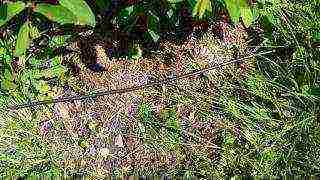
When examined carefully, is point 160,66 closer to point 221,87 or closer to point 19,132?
point 221,87

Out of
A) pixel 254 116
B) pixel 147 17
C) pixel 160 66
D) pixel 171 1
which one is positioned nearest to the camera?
pixel 171 1

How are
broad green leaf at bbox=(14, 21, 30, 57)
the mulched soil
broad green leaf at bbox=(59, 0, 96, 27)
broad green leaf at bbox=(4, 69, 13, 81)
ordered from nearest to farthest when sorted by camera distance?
broad green leaf at bbox=(59, 0, 96, 27) < broad green leaf at bbox=(14, 21, 30, 57) < broad green leaf at bbox=(4, 69, 13, 81) < the mulched soil

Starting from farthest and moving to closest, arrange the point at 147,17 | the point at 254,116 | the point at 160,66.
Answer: the point at 160,66, the point at 254,116, the point at 147,17

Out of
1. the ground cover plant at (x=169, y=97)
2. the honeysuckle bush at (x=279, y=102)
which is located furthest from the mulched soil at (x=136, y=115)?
the honeysuckle bush at (x=279, y=102)

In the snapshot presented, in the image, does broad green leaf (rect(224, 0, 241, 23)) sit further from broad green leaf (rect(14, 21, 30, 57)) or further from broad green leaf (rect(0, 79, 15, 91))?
broad green leaf (rect(0, 79, 15, 91))

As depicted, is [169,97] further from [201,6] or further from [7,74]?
[201,6]

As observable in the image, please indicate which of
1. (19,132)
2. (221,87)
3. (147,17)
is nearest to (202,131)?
(221,87)

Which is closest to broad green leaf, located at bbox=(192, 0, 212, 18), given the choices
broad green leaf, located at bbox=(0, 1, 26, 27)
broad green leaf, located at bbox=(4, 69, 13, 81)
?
broad green leaf, located at bbox=(0, 1, 26, 27)

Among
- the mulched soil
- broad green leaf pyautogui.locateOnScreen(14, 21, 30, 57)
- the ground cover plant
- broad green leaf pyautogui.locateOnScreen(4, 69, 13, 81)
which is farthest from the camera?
the mulched soil

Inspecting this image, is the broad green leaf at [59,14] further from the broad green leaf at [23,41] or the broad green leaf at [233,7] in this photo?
the broad green leaf at [233,7]
